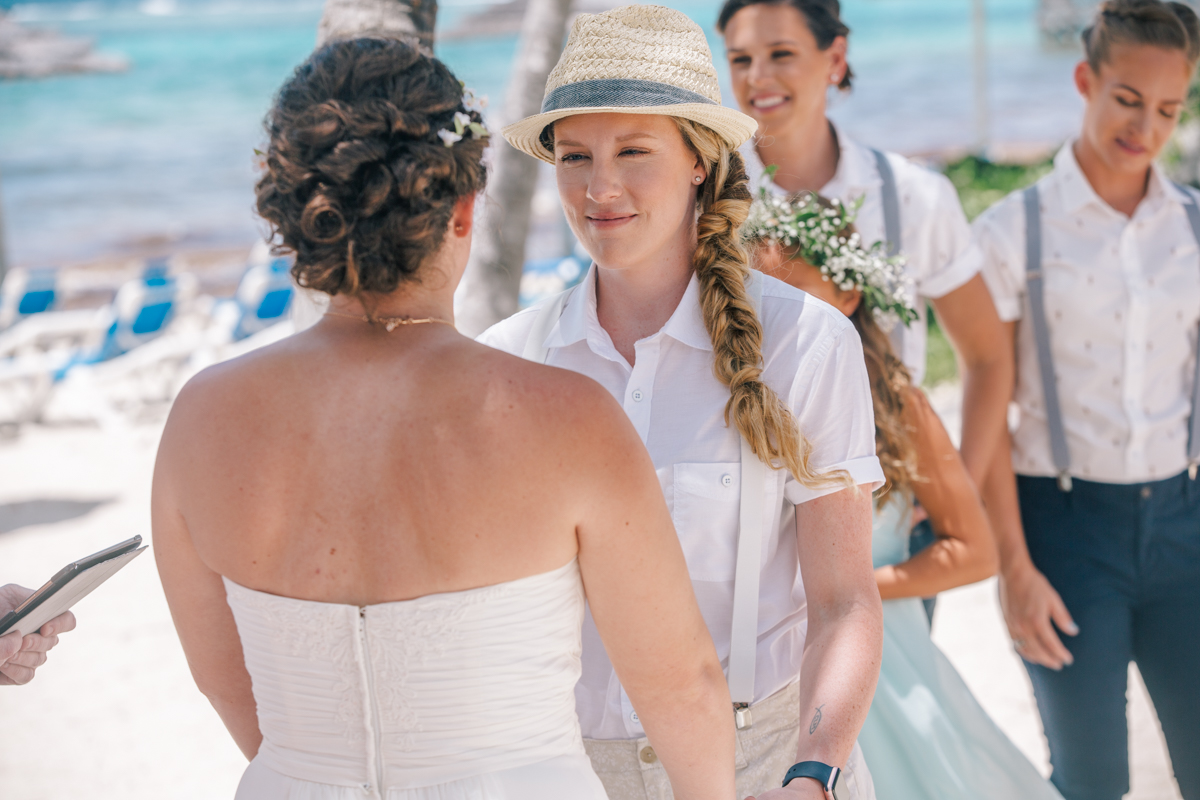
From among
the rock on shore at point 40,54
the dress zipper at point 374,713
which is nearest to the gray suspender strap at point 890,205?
the dress zipper at point 374,713

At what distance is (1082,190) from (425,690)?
8.59ft

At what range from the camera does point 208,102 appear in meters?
43.8

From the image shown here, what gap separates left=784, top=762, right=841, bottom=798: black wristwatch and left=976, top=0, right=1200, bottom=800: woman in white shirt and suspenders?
1.65 meters

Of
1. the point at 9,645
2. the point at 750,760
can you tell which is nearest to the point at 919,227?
the point at 750,760

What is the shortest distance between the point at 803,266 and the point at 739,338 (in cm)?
71

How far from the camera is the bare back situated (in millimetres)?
1335

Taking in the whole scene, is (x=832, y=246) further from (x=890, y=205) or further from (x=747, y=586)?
(x=747, y=586)

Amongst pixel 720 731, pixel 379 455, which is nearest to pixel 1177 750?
pixel 720 731

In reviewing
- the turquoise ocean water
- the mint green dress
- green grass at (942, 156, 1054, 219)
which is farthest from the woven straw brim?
the turquoise ocean water

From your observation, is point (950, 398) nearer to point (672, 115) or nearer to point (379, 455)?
point (672, 115)

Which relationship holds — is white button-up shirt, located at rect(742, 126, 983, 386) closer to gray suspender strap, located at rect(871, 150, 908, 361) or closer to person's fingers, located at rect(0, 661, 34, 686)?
gray suspender strap, located at rect(871, 150, 908, 361)

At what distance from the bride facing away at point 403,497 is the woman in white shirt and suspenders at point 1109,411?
2.00 meters

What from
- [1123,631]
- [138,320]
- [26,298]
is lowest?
[26,298]

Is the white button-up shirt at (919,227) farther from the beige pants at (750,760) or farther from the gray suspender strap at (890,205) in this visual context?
the beige pants at (750,760)
